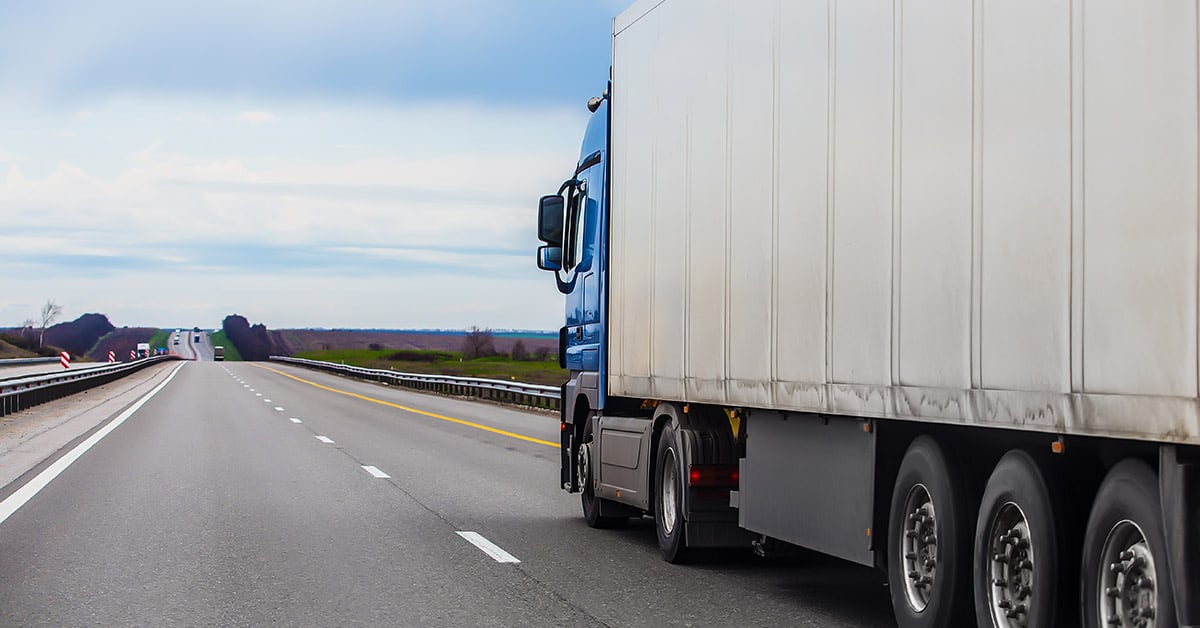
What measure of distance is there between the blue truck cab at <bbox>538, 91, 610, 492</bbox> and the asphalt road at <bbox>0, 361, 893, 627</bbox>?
98 centimetres

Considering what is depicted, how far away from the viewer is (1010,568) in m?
5.67

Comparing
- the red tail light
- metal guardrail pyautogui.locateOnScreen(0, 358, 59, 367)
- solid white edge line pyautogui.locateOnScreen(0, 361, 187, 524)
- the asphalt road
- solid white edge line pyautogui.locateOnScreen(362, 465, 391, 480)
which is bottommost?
the asphalt road

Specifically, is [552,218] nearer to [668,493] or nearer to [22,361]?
[668,493]

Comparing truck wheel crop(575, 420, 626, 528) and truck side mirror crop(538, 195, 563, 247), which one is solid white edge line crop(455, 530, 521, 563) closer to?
truck wheel crop(575, 420, 626, 528)

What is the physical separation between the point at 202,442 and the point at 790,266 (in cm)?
1603

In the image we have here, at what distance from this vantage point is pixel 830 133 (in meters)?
7.13

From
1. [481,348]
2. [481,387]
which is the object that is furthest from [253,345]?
[481,387]

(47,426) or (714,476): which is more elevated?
(714,476)

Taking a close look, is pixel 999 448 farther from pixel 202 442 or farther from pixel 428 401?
pixel 428 401

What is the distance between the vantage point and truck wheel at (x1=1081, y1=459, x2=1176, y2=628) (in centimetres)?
460

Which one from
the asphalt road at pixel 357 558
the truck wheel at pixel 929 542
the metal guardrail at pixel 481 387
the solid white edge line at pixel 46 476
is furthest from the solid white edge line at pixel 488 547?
the metal guardrail at pixel 481 387

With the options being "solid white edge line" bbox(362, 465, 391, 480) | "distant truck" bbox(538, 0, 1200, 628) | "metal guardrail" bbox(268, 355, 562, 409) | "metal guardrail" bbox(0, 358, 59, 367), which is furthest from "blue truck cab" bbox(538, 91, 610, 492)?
"metal guardrail" bbox(0, 358, 59, 367)

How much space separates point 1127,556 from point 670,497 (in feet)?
16.8

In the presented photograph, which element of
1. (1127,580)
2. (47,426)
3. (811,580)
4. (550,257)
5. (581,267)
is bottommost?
(811,580)
